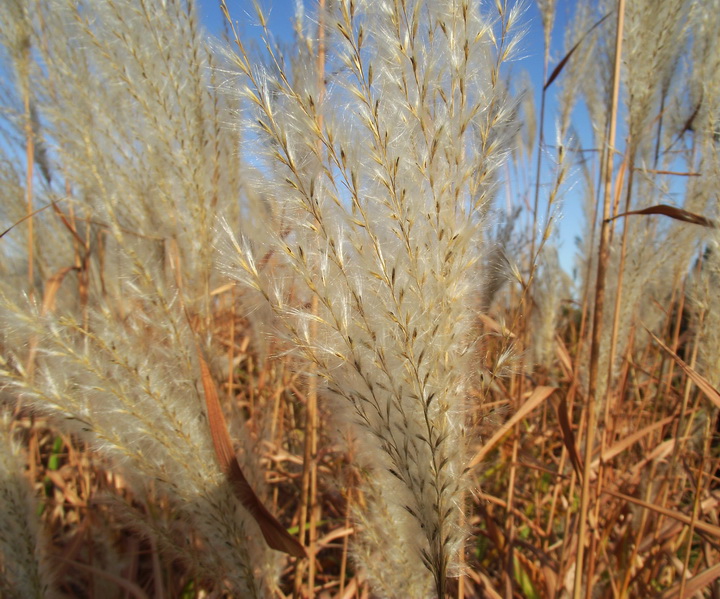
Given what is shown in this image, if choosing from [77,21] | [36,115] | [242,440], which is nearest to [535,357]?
[242,440]

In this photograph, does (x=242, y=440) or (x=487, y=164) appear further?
(x=242, y=440)

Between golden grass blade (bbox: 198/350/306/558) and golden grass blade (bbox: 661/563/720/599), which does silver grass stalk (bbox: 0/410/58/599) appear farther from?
golden grass blade (bbox: 661/563/720/599)

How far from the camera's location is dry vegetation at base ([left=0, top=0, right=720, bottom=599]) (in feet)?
2.48

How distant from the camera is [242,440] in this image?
1.31 m

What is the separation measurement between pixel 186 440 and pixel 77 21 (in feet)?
4.12

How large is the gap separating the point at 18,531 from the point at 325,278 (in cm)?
133

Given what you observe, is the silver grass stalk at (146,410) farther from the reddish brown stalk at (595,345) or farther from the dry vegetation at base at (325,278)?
the reddish brown stalk at (595,345)

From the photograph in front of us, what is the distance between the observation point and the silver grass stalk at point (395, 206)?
726mm

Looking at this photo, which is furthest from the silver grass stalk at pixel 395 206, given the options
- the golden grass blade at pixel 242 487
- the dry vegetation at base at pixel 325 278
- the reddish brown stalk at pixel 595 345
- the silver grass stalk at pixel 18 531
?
the silver grass stalk at pixel 18 531

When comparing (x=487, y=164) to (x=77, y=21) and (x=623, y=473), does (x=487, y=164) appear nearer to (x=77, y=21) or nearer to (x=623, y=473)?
(x=77, y=21)

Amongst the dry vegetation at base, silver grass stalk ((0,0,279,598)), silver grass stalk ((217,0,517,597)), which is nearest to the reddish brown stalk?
the dry vegetation at base

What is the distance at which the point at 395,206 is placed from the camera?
2.39 ft

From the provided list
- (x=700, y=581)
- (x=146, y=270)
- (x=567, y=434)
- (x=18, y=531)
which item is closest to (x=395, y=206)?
(x=146, y=270)

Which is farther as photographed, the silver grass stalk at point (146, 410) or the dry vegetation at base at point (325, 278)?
the silver grass stalk at point (146, 410)
